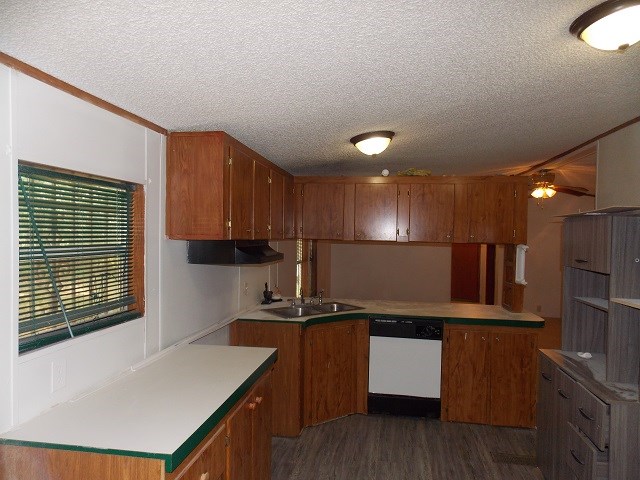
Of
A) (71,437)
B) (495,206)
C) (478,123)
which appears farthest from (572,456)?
(71,437)

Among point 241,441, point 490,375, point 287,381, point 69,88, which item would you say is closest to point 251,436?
point 241,441

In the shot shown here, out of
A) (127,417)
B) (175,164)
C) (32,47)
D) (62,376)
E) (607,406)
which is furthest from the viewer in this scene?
(175,164)

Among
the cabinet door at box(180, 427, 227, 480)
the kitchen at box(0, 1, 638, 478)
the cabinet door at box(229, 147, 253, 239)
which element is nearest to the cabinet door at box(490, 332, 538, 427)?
the kitchen at box(0, 1, 638, 478)

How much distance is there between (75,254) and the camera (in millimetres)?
1983

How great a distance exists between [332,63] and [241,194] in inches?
56.4

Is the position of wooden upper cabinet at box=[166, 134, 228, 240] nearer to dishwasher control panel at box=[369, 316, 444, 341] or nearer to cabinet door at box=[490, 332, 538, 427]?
Answer: dishwasher control panel at box=[369, 316, 444, 341]

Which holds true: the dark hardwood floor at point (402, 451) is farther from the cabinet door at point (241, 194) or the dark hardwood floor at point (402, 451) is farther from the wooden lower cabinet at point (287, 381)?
the cabinet door at point (241, 194)

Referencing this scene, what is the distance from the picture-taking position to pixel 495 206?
13.9ft

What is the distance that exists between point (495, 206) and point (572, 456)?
7.70 feet

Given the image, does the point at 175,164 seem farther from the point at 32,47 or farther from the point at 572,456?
the point at 572,456

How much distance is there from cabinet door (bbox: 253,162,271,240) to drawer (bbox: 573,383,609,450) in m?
2.35

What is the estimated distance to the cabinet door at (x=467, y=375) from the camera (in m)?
3.93

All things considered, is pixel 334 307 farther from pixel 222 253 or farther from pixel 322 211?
pixel 222 253

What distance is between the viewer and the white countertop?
3.84 metres
